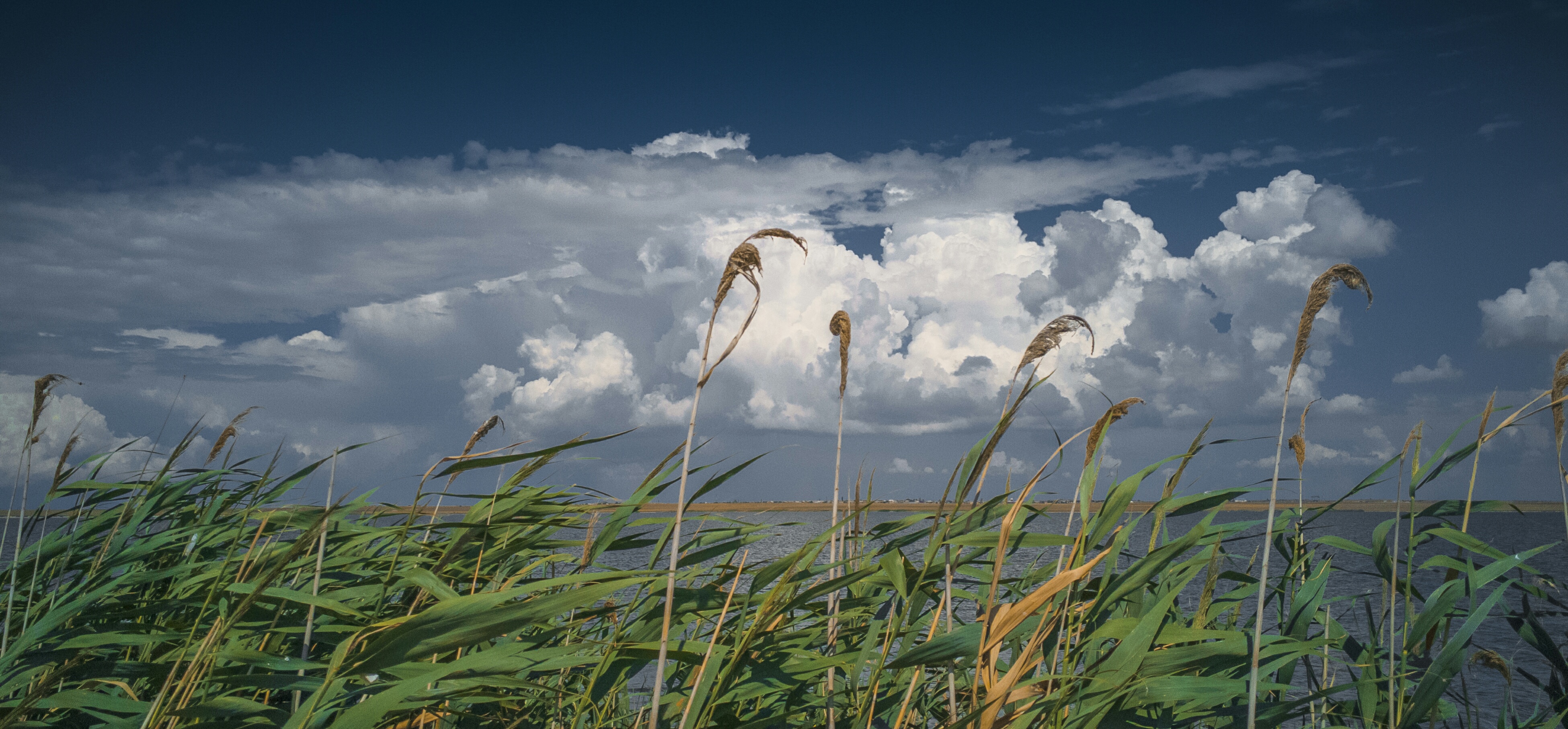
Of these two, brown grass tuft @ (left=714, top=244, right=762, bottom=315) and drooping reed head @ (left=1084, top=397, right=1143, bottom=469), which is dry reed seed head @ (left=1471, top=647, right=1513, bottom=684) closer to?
drooping reed head @ (left=1084, top=397, right=1143, bottom=469)

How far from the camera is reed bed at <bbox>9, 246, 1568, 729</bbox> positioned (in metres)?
2.25

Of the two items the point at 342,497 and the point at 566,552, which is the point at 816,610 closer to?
the point at 566,552

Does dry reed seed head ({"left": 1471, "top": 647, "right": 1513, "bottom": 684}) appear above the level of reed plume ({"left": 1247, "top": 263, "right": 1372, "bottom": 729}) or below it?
below

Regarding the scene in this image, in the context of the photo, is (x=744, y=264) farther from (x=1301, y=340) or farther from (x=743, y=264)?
(x=1301, y=340)

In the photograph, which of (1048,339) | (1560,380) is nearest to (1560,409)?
(1560,380)

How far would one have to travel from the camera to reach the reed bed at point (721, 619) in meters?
2.25

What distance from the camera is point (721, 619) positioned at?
229 cm

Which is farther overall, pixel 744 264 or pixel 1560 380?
pixel 1560 380

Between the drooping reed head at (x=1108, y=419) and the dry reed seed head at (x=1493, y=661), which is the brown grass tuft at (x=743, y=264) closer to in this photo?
the drooping reed head at (x=1108, y=419)

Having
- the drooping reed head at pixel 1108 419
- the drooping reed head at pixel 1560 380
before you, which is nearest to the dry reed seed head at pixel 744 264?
the drooping reed head at pixel 1108 419

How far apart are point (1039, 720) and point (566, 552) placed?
2155 millimetres

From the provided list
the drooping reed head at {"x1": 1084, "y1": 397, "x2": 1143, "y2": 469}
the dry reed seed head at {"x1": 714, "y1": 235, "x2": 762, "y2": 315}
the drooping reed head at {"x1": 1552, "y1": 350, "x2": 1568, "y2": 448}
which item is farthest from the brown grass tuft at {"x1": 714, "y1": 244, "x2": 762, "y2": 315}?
the drooping reed head at {"x1": 1552, "y1": 350, "x2": 1568, "y2": 448}

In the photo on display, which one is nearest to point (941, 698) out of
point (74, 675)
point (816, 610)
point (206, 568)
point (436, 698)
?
point (816, 610)

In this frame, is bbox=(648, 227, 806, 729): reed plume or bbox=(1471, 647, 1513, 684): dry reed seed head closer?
bbox=(648, 227, 806, 729): reed plume
